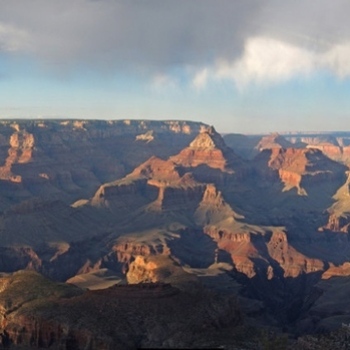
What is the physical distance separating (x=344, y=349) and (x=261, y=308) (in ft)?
213

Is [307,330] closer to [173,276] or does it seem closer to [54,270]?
[173,276]

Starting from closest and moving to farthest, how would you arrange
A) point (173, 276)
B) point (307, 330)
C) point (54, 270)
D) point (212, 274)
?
point (173, 276)
point (307, 330)
point (212, 274)
point (54, 270)

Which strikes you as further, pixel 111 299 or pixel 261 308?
pixel 261 308

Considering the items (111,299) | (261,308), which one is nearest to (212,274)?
(261,308)

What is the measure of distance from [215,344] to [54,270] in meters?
114

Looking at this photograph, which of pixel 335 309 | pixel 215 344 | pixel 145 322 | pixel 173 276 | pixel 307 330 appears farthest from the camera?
pixel 335 309

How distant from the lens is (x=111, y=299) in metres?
99.5

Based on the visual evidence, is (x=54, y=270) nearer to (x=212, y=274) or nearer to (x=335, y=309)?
(x=212, y=274)

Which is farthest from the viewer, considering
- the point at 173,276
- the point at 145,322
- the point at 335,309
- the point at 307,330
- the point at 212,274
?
the point at 212,274

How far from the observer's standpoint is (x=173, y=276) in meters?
129

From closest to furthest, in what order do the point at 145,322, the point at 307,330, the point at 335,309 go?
the point at 145,322, the point at 307,330, the point at 335,309

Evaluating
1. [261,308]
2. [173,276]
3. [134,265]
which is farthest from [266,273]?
[173,276]

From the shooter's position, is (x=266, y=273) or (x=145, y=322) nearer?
(x=145, y=322)

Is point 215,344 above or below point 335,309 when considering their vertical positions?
above
